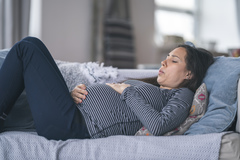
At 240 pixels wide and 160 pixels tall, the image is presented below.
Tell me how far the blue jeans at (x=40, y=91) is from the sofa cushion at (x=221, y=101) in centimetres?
56

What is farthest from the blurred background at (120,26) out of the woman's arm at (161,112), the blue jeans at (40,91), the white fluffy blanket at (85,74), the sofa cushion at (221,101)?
the blue jeans at (40,91)

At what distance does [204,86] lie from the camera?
1.48 m

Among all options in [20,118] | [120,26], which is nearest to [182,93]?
[20,118]

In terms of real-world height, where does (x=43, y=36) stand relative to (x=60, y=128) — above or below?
above

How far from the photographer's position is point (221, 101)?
4.55 feet

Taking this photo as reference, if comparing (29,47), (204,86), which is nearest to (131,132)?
(204,86)

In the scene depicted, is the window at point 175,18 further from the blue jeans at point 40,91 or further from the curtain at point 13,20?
the blue jeans at point 40,91

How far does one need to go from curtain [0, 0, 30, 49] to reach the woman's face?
2041 millimetres

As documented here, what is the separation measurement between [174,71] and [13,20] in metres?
2.19

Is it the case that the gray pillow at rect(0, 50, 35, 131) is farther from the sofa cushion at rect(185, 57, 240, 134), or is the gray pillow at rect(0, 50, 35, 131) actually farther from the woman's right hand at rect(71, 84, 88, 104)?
the sofa cushion at rect(185, 57, 240, 134)

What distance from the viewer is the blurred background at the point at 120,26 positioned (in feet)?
10.9

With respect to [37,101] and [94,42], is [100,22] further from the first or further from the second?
[37,101]

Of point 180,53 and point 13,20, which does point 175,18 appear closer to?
point 13,20

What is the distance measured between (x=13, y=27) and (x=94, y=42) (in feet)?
3.95
